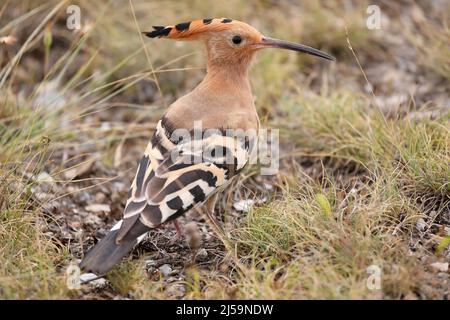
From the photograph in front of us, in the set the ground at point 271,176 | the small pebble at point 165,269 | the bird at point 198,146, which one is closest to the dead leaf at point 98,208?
the ground at point 271,176

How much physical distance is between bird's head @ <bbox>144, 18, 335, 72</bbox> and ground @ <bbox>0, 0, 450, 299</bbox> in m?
0.28

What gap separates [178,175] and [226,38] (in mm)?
1026

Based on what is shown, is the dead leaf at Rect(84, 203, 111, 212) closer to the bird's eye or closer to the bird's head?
the bird's head

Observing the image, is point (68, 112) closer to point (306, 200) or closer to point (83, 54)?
point (83, 54)

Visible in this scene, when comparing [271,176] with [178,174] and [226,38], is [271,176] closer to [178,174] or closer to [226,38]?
[226,38]

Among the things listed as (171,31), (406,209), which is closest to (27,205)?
(171,31)

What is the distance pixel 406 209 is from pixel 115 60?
9.80 feet

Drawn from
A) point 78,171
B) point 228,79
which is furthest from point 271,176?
point 78,171

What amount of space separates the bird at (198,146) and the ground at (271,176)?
0.53 feet

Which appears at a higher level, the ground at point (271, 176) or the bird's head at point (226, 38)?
the bird's head at point (226, 38)

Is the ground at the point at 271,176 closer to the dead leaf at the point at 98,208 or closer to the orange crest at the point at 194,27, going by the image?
the dead leaf at the point at 98,208

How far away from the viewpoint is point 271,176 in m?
4.52

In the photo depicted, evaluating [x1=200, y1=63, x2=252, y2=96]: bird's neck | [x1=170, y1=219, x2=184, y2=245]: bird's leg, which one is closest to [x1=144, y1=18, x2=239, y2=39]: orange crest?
[x1=200, y1=63, x2=252, y2=96]: bird's neck

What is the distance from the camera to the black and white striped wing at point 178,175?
10.3ft
